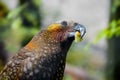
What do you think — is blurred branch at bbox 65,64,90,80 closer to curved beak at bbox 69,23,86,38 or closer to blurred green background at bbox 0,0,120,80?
blurred green background at bbox 0,0,120,80

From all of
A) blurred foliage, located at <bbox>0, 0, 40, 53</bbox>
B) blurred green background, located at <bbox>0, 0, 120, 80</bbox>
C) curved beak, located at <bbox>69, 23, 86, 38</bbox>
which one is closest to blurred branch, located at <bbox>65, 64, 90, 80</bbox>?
blurred green background, located at <bbox>0, 0, 120, 80</bbox>

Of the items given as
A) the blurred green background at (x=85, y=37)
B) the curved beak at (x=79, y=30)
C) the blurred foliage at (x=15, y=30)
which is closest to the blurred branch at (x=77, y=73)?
the blurred green background at (x=85, y=37)

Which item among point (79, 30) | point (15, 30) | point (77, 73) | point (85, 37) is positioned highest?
point (79, 30)

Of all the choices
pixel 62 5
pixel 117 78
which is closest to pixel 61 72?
pixel 117 78

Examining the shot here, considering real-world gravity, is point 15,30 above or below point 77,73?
above

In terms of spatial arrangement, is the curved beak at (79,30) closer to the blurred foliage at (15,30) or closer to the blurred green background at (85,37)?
the blurred green background at (85,37)

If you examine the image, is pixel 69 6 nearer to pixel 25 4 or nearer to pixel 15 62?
pixel 25 4

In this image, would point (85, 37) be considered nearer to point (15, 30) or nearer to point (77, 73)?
point (77, 73)

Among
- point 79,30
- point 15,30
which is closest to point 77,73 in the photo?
point 15,30
